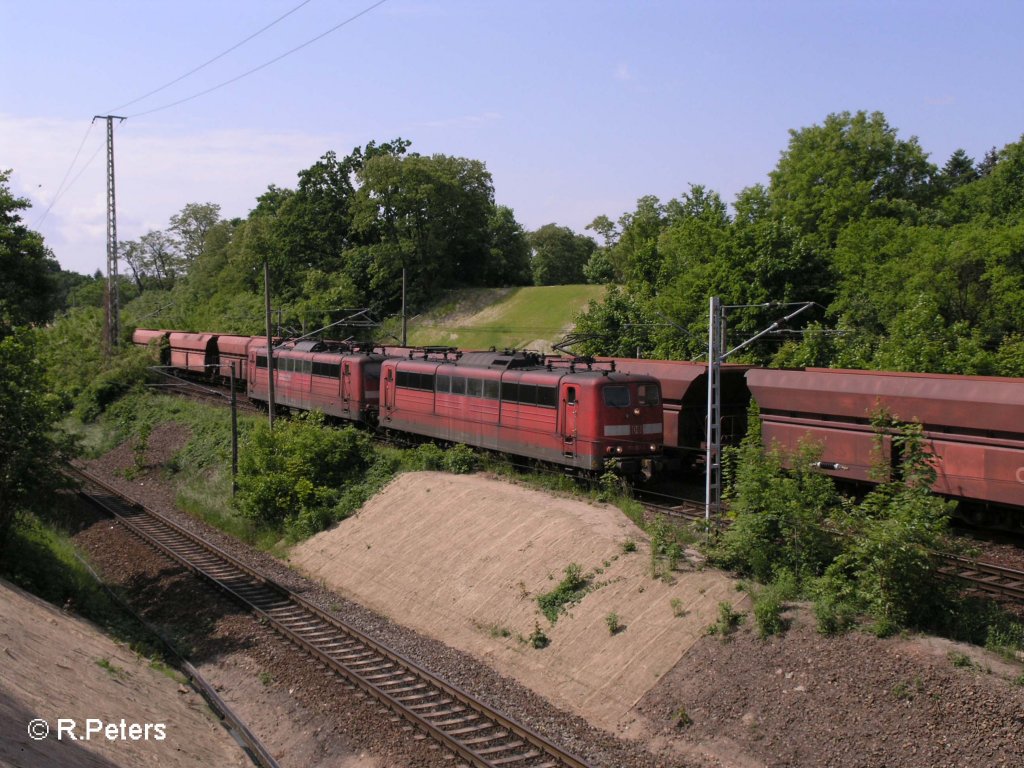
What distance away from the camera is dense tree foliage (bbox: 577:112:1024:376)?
33.0 metres

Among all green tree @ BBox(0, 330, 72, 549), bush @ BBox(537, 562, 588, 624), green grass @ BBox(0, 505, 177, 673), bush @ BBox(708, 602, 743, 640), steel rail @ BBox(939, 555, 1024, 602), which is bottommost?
green grass @ BBox(0, 505, 177, 673)

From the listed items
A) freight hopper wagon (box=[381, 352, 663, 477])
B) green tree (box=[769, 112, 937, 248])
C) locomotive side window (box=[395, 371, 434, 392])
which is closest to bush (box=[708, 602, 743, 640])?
freight hopper wagon (box=[381, 352, 663, 477])

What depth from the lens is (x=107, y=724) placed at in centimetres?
1283

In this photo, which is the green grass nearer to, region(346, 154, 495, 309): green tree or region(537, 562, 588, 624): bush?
region(537, 562, 588, 624): bush

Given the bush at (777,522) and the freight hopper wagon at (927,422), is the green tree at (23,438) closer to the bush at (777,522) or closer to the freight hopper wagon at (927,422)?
the bush at (777,522)

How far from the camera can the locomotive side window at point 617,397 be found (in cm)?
2228

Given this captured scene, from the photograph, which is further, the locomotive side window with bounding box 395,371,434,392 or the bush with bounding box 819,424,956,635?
the locomotive side window with bounding box 395,371,434,392

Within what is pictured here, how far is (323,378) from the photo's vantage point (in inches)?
1401

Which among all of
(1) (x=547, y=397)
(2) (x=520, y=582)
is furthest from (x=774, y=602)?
(1) (x=547, y=397)

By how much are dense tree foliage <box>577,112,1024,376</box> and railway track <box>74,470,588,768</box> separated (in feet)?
45.9

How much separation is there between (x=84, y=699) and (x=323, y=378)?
22713 mm

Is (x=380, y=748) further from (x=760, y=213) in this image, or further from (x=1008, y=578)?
(x=760, y=213)

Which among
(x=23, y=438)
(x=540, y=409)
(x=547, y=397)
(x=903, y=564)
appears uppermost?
(x=547, y=397)

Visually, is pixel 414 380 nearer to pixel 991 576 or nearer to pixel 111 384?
pixel 991 576
